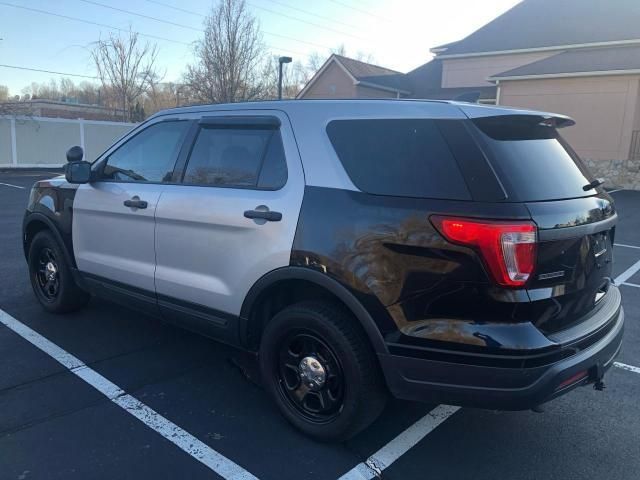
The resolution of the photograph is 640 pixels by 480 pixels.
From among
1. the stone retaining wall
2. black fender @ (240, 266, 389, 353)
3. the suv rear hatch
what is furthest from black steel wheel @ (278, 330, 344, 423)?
the stone retaining wall

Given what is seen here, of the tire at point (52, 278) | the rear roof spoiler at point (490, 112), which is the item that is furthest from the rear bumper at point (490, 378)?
the tire at point (52, 278)

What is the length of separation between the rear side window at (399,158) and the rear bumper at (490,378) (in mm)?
815

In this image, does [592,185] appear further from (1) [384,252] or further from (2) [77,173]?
(2) [77,173]

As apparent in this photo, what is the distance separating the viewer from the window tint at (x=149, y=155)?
386 centimetres

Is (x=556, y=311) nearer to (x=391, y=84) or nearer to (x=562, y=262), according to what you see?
(x=562, y=262)

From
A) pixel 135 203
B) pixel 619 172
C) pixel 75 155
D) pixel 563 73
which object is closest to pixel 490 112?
pixel 135 203

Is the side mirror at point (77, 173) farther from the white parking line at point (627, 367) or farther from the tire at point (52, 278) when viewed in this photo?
the white parking line at point (627, 367)

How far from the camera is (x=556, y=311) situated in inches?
99.7

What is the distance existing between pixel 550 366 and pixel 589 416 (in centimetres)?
132

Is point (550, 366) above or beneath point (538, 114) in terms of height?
beneath

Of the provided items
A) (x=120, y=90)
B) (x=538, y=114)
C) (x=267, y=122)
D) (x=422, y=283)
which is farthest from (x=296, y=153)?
(x=120, y=90)

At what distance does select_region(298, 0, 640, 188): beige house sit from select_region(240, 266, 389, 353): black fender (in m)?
20.0

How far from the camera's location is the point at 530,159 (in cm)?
273

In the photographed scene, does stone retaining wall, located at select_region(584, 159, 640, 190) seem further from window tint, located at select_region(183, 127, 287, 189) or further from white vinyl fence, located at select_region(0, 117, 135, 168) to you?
white vinyl fence, located at select_region(0, 117, 135, 168)
